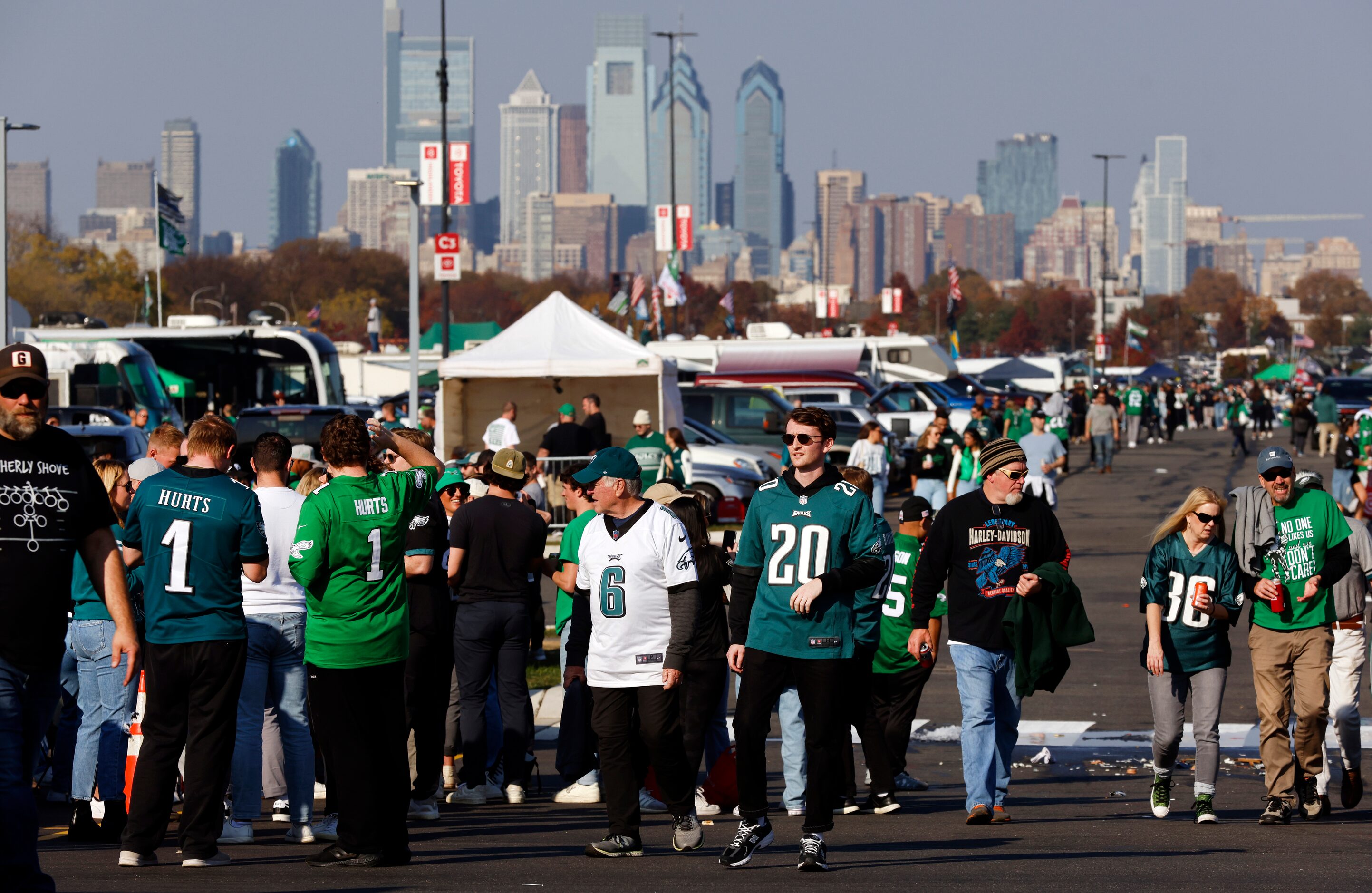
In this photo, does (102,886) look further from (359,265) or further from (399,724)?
(359,265)

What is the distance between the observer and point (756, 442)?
27312 millimetres

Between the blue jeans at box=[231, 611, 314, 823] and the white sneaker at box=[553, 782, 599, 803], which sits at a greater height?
the blue jeans at box=[231, 611, 314, 823]

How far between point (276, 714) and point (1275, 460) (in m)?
4.96

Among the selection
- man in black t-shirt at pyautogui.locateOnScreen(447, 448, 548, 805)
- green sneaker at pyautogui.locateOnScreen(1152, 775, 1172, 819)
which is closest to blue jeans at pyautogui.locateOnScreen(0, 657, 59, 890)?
man in black t-shirt at pyautogui.locateOnScreen(447, 448, 548, 805)

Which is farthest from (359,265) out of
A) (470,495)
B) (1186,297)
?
(470,495)

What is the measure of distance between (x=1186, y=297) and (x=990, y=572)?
617 feet

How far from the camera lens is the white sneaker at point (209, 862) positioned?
6.67 metres

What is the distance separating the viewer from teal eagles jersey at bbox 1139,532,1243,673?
8.06 metres

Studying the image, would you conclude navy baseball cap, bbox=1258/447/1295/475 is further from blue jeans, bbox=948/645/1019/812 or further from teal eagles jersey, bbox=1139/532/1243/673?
blue jeans, bbox=948/645/1019/812

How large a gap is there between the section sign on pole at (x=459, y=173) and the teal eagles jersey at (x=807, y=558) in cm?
2212

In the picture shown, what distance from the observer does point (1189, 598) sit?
318 inches

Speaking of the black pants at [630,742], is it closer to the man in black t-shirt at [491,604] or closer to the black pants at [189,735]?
the black pants at [189,735]

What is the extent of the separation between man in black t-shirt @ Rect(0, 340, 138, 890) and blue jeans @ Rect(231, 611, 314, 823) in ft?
4.57

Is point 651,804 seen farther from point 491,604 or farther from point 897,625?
point 897,625
